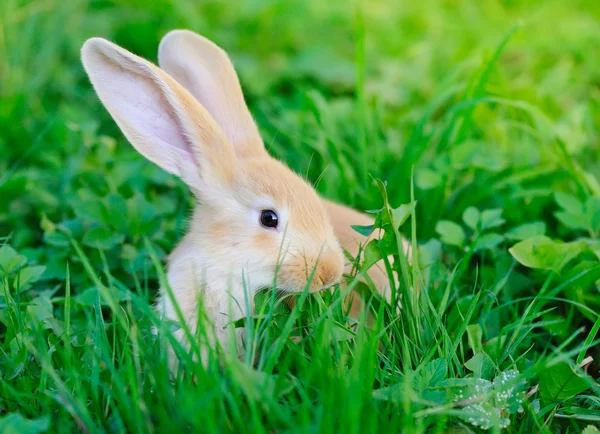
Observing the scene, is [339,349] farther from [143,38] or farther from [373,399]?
[143,38]

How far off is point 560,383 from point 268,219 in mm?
1191

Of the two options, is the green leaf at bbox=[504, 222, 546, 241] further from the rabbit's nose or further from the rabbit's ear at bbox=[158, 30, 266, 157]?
the rabbit's ear at bbox=[158, 30, 266, 157]

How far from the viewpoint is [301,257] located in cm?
262

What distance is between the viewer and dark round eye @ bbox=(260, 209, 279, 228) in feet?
8.95

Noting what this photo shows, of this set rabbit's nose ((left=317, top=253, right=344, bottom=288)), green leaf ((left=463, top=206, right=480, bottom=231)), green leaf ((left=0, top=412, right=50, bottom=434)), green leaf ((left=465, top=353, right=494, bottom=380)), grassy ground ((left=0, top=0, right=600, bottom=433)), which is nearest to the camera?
green leaf ((left=0, top=412, right=50, bottom=434))

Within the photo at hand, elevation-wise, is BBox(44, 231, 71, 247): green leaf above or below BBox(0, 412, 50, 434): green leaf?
above

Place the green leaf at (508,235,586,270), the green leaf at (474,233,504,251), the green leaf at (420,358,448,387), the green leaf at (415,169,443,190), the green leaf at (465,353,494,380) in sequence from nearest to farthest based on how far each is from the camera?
the green leaf at (420,358,448,387)
the green leaf at (465,353,494,380)
the green leaf at (508,235,586,270)
the green leaf at (474,233,504,251)
the green leaf at (415,169,443,190)

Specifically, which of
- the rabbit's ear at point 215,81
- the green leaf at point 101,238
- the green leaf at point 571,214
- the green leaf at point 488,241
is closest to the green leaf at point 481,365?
the green leaf at point 488,241

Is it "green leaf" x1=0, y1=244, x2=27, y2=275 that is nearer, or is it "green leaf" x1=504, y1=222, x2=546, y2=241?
"green leaf" x1=0, y1=244, x2=27, y2=275

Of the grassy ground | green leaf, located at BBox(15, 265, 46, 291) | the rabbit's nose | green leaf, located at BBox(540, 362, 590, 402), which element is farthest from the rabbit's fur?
green leaf, located at BBox(540, 362, 590, 402)

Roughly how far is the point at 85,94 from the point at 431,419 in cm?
364

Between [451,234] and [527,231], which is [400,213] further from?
[527,231]

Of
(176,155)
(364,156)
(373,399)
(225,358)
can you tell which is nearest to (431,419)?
(373,399)

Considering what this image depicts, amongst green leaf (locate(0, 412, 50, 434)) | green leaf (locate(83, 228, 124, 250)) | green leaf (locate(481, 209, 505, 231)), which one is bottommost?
green leaf (locate(481, 209, 505, 231))
